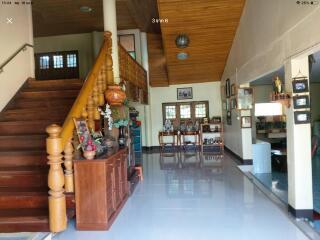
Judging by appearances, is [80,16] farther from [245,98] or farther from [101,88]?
[245,98]

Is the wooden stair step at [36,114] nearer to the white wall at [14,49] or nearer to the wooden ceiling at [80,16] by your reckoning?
the white wall at [14,49]

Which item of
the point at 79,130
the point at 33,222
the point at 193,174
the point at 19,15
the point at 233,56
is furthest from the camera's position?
the point at 233,56

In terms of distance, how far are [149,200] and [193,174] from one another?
1933 millimetres

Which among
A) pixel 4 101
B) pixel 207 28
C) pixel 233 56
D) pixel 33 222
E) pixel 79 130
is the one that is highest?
pixel 207 28

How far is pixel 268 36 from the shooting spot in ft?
14.3

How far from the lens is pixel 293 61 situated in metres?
3.36

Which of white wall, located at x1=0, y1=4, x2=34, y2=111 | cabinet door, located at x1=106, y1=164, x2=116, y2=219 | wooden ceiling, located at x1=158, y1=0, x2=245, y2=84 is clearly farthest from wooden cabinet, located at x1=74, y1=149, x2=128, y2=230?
wooden ceiling, located at x1=158, y1=0, x2=245, y2=84

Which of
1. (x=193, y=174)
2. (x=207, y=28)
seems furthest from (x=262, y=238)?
(x=207, y=28)

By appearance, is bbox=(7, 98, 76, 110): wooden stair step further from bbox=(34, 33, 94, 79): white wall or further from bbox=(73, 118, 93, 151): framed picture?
bbox=(34, 33, 94, 79): white wall

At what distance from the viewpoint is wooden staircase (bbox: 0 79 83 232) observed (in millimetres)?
2844

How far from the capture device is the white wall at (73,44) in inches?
370

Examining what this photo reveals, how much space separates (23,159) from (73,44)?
6949mm

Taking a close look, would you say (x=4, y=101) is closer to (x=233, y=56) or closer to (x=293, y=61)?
(x=293, y=61)

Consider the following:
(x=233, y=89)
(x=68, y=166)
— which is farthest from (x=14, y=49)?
(x=233, y=89)
